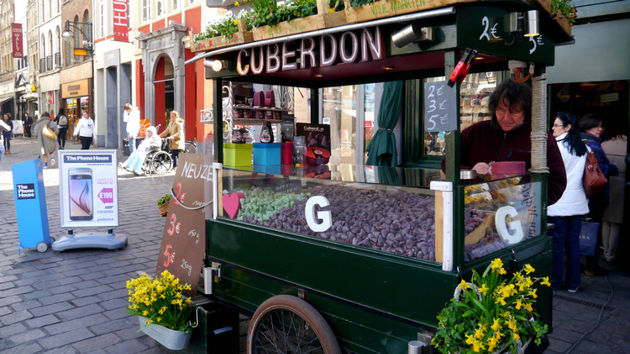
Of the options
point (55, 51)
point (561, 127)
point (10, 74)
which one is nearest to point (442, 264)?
point (561, 127)

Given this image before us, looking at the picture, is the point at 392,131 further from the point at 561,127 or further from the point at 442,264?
the point at 442,264

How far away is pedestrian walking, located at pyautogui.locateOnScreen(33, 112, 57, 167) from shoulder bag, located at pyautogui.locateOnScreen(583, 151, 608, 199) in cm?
1382

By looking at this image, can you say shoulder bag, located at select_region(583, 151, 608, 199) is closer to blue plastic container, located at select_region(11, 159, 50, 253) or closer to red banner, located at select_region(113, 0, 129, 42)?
blue plastic container, located at select_region(11, 159, 50, 253)

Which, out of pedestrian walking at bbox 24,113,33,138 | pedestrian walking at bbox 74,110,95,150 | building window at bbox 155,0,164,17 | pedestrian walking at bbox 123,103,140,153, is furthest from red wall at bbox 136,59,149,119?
pedestrian walking at bbox 24,113,33,138

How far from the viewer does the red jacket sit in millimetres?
3307

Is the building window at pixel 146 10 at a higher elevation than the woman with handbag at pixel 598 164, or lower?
higher

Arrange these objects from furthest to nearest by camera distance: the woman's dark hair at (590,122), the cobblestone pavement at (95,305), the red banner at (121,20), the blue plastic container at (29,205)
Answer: the red banner at (121,20)
the blue plastic container at (29,205)
the woman's dark hair at (590,122)
the cobblestone pavement at (95,305)

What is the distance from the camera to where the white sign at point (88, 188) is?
254 inches

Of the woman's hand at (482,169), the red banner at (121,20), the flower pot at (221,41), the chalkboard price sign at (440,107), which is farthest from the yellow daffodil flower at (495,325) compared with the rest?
the red banner at (121,20)

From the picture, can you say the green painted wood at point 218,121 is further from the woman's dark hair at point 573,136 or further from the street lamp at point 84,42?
the street lamp at point 84,42

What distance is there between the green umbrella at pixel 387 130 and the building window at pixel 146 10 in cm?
1572

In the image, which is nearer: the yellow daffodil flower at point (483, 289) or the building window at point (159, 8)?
the yellow daffodil flower at point (483, 289)

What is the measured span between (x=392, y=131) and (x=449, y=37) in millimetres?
5367

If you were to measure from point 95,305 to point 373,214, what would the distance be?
9.87 ft
